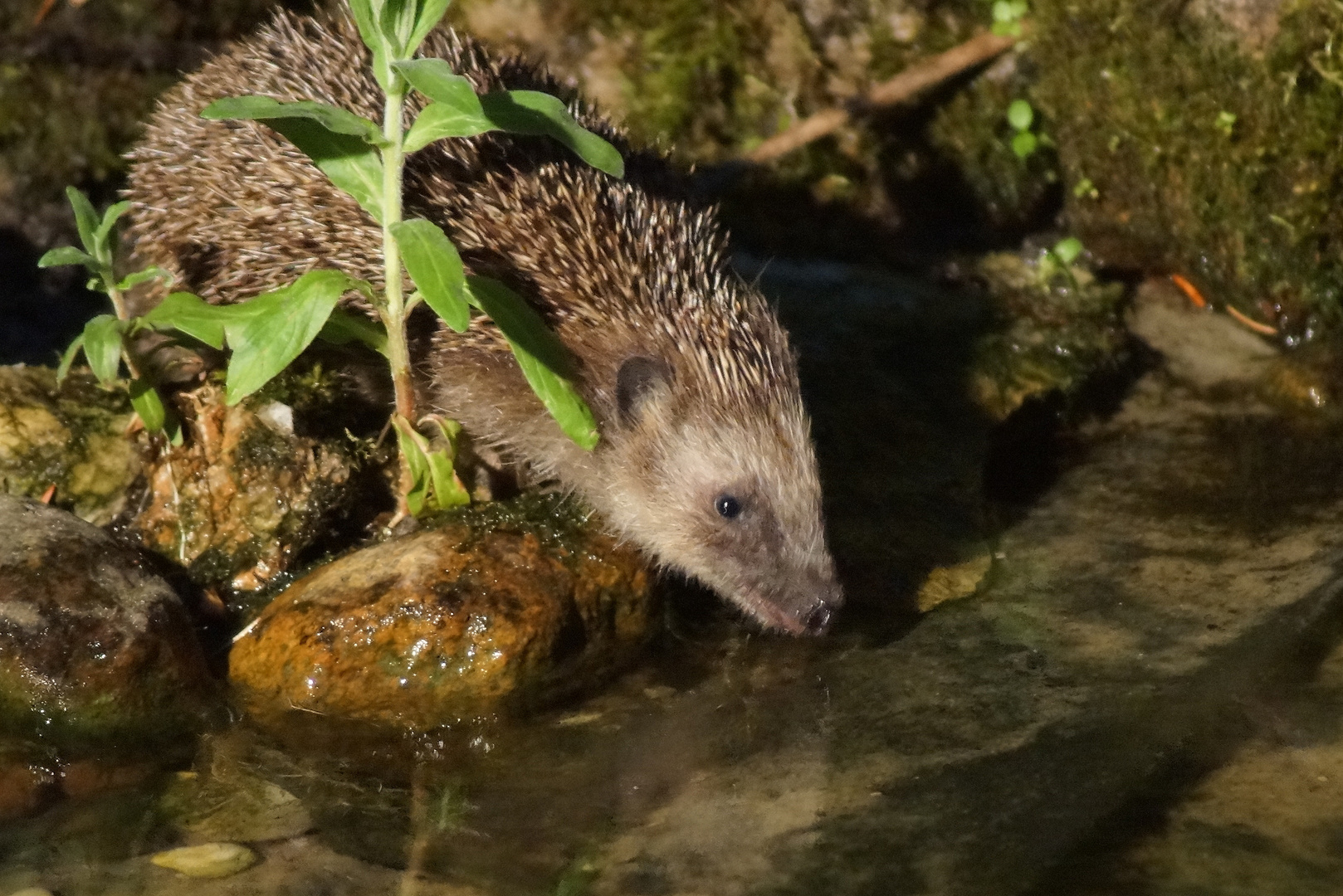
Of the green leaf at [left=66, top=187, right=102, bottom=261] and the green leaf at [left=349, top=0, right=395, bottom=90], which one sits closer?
the green leaf at [left=349, top=0, right=395, bottom=90]

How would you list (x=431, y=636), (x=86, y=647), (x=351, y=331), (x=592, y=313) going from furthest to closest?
(x=592, y=313) → (x=351, y=331) → (x=431, y=636) → (x=86, y=647)

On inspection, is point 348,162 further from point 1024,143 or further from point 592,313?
point 1024,143

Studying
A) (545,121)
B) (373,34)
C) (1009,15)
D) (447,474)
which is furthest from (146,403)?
(1009,15)

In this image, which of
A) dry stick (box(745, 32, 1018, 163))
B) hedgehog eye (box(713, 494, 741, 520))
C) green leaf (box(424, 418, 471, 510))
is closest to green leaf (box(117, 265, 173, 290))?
green leaf (box(424, 418, 471, 510))

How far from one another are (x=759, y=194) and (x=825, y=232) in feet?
1.38

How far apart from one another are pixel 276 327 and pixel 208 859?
5.31 feet

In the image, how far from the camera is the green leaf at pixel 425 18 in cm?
452

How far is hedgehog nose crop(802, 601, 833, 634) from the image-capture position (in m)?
5.09

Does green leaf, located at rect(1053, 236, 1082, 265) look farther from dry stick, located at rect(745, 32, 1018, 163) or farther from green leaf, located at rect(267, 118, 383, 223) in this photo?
green leaf, located at rect(267, 118, 383, 223)

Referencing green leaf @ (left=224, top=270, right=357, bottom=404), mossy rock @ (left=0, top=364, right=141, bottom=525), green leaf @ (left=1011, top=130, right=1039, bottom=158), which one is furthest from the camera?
green leaf @ (left=1011, top=130, right=1039, bottom=158)

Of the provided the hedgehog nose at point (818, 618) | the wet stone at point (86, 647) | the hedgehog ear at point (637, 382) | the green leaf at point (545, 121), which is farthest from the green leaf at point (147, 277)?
the hedgehog nose at point (818, 618)

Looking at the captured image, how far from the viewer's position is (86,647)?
464cm

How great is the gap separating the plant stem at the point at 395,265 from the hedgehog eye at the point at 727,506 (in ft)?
3.64

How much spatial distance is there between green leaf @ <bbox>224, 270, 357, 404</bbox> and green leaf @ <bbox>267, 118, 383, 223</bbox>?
29cm
